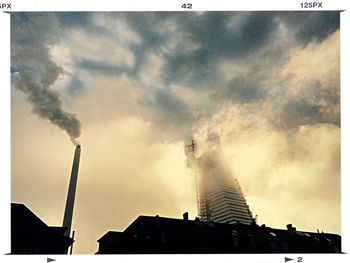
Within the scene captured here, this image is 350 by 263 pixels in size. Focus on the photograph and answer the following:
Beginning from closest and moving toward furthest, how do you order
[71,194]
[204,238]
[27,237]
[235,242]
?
[27,237]
[204,238]
[235,242]
[71,194]

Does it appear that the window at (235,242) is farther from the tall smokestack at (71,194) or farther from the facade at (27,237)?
the tall smokestack at (71,194)

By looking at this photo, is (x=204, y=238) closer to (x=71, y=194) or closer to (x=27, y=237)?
(x=27, y=237)

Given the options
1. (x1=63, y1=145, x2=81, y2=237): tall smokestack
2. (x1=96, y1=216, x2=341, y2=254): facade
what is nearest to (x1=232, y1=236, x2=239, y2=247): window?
(x1=96, y1=216, x2=341, y2=254): facade

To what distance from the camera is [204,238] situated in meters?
15.0

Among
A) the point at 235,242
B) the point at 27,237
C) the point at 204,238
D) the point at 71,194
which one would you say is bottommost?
A: the point at 235,242

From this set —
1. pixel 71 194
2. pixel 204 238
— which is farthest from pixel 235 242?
pixel 71 194

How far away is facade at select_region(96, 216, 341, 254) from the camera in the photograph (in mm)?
13898

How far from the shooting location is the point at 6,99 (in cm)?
445

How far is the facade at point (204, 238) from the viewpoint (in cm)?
1390

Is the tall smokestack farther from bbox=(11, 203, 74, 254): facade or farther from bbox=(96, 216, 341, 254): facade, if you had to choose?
bbox=(11, 203, 74, 254): facade
